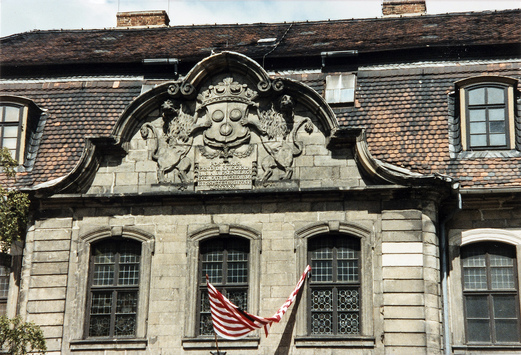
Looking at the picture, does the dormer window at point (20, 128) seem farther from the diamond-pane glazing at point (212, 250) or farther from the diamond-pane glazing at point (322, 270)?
the diamond-pane glazing at point (322, 270)

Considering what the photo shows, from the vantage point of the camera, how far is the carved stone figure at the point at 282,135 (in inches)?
784

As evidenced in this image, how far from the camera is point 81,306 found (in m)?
19.5

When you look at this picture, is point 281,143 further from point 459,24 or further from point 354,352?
point 459,24

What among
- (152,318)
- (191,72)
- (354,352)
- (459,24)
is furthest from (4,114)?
(459,24)

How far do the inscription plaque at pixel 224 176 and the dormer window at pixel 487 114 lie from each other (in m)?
4.67

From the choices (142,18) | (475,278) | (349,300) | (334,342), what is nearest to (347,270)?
(349,300)

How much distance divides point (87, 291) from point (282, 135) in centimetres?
515

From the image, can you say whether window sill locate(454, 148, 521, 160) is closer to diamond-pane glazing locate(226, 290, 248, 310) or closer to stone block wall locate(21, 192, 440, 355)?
stone block wall locate(21, 192, 440, 355)

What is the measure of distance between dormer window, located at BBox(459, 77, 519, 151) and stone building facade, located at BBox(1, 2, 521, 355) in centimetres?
4

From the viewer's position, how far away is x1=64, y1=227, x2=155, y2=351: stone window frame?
19.1 m

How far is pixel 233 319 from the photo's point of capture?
18.5m

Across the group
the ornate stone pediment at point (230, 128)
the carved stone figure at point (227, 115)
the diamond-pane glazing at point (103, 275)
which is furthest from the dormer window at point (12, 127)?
the carved stone figure at point (227, 115)

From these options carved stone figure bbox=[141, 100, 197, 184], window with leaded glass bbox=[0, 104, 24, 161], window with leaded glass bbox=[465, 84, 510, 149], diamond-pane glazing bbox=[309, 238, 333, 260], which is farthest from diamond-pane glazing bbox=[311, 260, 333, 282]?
window with leaded glass bbox=[0, 104, 24, 161]

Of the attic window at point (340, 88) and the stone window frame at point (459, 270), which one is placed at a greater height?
the attic window at point (340, 88)
